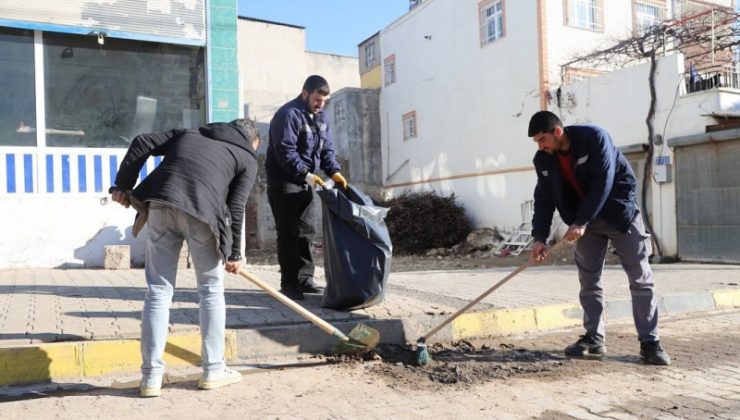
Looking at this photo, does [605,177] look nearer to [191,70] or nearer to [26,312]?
[26,312]

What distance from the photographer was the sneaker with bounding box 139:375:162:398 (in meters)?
3.16

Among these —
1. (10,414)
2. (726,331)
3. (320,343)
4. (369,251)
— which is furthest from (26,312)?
(726,331)

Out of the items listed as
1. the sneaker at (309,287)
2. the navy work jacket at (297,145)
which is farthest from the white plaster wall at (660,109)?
→ the sneaker at (309,287)

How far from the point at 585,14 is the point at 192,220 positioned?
17.5m

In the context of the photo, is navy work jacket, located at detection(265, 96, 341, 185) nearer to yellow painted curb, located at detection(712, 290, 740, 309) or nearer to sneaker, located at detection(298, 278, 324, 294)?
sneaker, located at detection(298, 278, 324, 294)

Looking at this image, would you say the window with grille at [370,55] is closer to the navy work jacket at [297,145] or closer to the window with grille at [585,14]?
the window with grille at [585,14]

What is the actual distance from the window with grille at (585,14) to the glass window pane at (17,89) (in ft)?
47.9

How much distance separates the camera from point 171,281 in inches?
131

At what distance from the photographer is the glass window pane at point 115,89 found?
25.0 ft

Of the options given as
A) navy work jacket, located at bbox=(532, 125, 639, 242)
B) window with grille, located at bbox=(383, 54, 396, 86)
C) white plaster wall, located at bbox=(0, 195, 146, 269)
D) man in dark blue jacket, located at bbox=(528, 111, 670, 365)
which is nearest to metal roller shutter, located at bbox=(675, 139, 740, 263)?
man in dark blue jacket, located at bbox=(528, 111, 670, 365)

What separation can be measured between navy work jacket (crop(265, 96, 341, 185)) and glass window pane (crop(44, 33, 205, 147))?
3.72m

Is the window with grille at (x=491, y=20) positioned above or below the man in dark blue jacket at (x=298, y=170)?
above

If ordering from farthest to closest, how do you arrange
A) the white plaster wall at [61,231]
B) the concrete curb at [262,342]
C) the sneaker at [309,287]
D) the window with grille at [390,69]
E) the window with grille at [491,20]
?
the window with grille at [390,69]
the window with grille at [491,20]
the white plaster wall at [61,231]
the sneaker at [309,287]
the concrete curb at [262,342]

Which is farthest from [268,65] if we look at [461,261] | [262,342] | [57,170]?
[262,342]
